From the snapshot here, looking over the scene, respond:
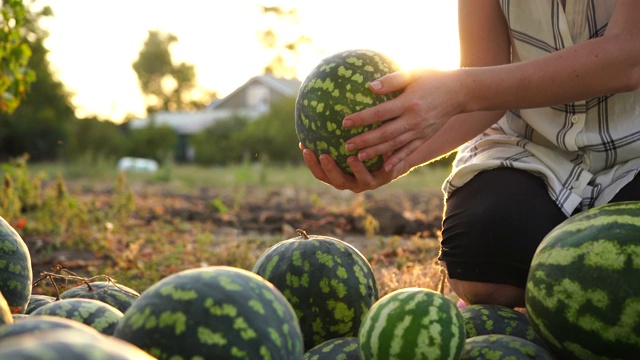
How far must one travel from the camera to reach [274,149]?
26797 mm

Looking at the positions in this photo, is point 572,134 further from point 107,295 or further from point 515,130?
point 107,295

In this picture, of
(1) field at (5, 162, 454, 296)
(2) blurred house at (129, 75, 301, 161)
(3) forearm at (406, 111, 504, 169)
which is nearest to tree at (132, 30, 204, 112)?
(2) blurred house at (129, 75, 301, 161)

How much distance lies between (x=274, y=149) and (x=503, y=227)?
78.6 feet

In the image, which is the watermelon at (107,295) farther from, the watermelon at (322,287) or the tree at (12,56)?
the tree at (12,56)

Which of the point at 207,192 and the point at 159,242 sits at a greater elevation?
the point at 159,242

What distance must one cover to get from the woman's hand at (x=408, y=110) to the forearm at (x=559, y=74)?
0.07 meters

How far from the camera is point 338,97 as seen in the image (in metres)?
2.91

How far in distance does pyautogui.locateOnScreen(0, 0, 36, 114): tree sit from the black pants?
3597mm

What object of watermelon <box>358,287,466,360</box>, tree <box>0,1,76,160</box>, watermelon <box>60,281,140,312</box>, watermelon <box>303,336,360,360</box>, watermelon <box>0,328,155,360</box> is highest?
watermelon <box>0,328,155,360</box>

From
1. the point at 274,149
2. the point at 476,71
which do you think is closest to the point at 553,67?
the point at 476,71

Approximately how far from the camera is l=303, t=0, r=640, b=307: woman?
2727 millimetres

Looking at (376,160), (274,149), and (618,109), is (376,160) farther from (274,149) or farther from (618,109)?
(274,149)

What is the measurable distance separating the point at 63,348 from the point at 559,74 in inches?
83.9

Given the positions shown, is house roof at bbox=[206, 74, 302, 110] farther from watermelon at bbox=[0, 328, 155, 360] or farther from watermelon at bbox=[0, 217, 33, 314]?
watermelon at bbox=[0, 328, 155, 360]
